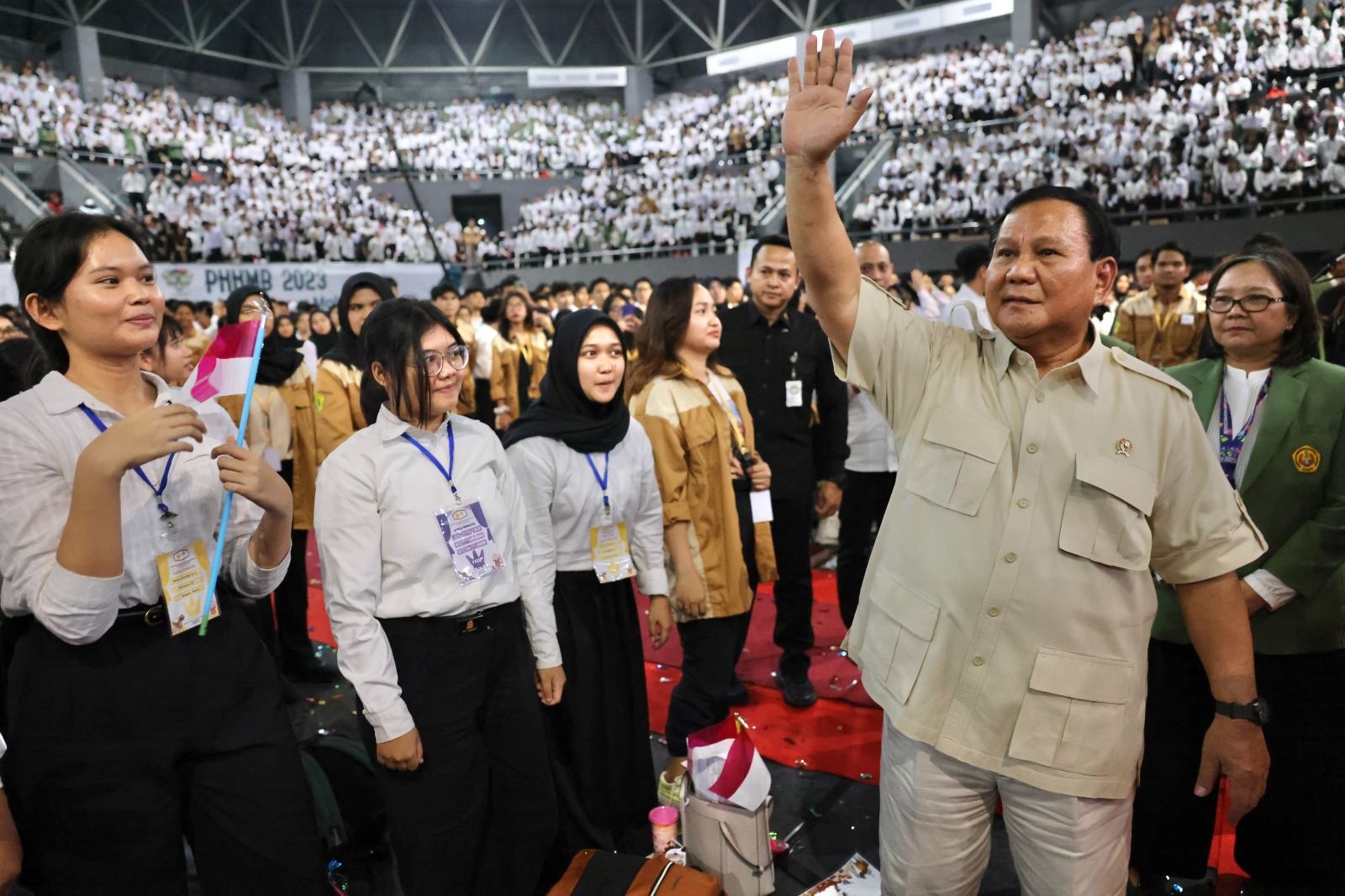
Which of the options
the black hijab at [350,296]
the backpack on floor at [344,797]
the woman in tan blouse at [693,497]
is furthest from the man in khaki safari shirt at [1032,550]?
the black hijab at [350,296]

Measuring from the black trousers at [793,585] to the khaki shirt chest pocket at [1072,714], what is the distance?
200 cm

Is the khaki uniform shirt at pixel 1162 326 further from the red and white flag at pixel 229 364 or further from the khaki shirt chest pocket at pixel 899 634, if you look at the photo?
the red and white flag at pixel 229 364

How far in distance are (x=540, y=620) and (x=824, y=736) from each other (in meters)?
1.53

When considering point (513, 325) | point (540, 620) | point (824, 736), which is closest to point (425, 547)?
point (540, 620)

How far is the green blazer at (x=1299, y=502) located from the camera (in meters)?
1.98

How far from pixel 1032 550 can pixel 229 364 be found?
4.81 ft

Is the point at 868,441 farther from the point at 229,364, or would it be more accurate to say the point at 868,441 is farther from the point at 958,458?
the point at 229,364

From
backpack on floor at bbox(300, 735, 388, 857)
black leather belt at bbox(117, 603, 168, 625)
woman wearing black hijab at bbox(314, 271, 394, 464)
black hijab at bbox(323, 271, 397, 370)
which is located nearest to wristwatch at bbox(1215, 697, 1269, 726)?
black leather belt at bbox(117, 603, 168, 625)

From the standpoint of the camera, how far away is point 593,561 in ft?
8.07

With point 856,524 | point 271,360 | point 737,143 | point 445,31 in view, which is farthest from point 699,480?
point 445,31

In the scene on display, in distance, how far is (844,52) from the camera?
1.33m

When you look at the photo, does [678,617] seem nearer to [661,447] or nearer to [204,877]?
[661,447]

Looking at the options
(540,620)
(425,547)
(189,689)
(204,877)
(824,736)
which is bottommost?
(824,736)

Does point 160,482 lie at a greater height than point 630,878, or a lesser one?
greater
